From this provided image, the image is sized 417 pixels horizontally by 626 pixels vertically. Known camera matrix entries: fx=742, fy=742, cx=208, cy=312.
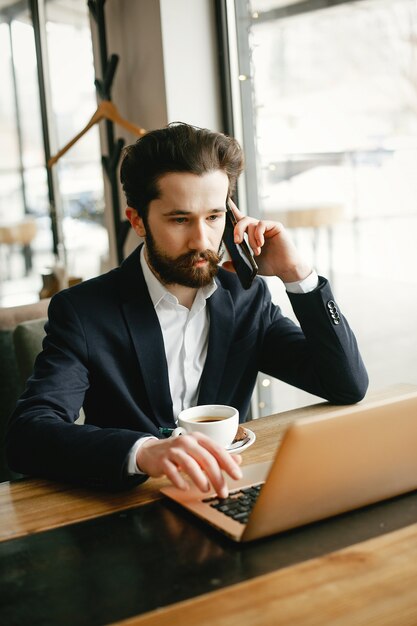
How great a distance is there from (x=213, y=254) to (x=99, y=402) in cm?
42

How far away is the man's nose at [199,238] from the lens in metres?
1.63

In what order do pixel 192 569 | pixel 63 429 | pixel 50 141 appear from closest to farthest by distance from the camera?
pixel 192 569 → pixel 63 429 → pixel 50 141

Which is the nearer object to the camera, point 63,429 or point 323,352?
point 63,429

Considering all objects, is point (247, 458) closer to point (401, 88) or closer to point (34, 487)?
point (34, 487)

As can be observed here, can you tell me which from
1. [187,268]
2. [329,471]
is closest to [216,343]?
[187,268]

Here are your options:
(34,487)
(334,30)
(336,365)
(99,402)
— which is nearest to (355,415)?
(34,487)

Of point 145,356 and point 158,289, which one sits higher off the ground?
point 158,289

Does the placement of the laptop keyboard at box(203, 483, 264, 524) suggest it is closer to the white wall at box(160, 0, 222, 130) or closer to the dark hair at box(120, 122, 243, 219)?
the dark hair at box(120, 122, 243, 219)

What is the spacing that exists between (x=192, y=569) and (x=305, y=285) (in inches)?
37.7

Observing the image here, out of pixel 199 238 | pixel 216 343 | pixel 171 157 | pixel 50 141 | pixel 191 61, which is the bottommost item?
pixel 216 343

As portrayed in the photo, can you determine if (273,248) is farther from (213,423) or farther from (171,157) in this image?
(213,423)

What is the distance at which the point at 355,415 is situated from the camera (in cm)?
89

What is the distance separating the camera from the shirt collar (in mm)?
1700

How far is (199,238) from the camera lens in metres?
1.64
